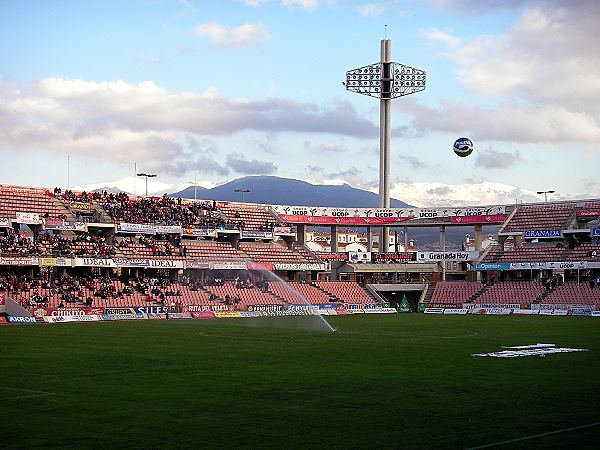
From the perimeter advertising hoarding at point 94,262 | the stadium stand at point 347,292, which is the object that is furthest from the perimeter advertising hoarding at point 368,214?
the perimeter advertising hoarding at point 94,262

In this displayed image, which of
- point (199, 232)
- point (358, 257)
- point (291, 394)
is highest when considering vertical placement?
point (199, 232)

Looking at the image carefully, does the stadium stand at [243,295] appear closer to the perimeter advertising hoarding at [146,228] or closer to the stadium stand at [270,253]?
the perimeter advertising hoarding at [146,228]

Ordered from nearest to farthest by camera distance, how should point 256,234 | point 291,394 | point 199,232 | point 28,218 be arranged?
point 291,394, point 28,218, point 199,232, point 256,234

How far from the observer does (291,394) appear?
949 inches

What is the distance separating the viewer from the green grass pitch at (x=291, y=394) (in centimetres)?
1778

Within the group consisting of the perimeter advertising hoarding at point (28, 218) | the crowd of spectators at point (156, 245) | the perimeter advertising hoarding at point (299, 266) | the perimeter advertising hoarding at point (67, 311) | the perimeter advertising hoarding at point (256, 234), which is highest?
the perimeter advertising hoarding at point (28, 218)

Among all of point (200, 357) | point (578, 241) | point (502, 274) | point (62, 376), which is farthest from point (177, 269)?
point (62, 376)

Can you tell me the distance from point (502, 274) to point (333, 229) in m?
21.0

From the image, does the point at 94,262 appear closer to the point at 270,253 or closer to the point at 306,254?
the point at 270,253

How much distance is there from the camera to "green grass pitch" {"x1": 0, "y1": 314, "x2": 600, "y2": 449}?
58.3 feet

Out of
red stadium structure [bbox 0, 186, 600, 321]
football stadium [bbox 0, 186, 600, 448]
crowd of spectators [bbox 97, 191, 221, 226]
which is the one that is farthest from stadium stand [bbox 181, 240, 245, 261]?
crowd of spectators [bbox 97, 191, 221, 226]

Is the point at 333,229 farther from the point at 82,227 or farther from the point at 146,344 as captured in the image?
the point at 146,344

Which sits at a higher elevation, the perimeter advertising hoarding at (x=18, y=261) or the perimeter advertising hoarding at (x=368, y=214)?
the perimeter advertising hoarding at (x=368, y=214)

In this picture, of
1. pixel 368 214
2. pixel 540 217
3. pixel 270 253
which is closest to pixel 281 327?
pixel 270 253
